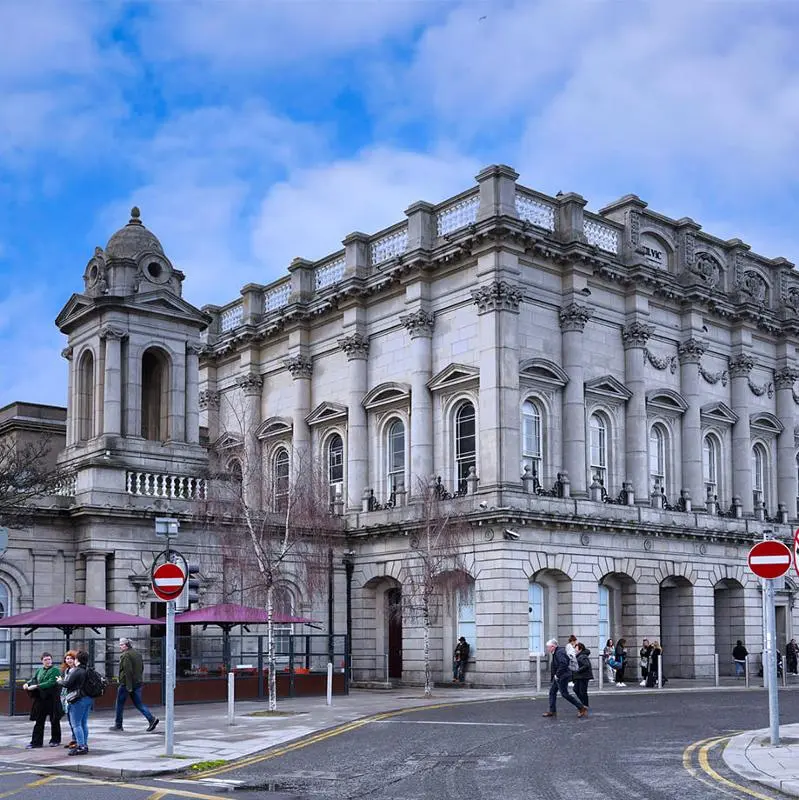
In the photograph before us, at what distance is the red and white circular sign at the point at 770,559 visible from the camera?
18.9 meters

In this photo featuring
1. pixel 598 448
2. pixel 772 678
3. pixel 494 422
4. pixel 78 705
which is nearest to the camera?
pixel 772 678

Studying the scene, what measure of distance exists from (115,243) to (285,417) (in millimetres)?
12798

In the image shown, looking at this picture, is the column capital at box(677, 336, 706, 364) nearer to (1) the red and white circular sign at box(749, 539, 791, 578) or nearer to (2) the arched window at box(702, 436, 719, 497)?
(2) the arched window at box(702, 436, 719, 497)

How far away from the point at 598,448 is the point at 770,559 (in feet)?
86.0

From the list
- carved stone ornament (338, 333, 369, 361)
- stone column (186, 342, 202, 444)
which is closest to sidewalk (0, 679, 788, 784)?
stone column (186, 342, 202, 444)

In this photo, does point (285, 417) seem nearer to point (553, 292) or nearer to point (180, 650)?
point (553, 292)

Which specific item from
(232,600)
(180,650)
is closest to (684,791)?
(180,650)

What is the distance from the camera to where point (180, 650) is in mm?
33719

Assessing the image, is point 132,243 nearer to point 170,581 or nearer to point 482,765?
point 170,581

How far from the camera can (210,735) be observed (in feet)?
75.3

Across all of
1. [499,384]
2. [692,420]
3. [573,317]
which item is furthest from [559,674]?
[692,420]

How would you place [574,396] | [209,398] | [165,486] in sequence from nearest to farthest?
1. [165,486]
2. [574,396]
3. [209,398]

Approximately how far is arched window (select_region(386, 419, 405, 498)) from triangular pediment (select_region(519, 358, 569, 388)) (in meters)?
5.94

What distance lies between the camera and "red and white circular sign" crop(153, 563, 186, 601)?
763 inches
